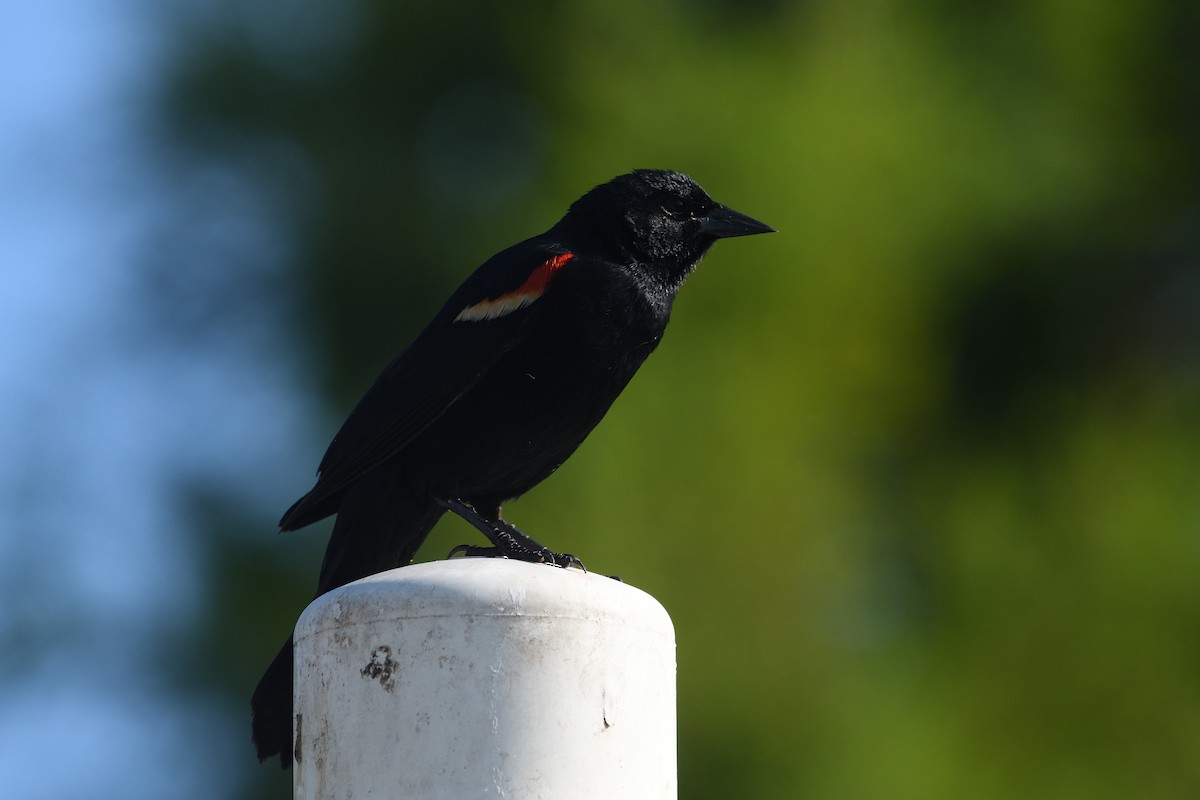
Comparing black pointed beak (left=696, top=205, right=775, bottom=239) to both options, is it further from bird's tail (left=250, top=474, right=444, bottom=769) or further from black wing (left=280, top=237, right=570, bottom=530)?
bird's tail (left=250, top=474, right=444, bottom=769)

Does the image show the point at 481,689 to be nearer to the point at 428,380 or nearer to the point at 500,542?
the point at 500,542

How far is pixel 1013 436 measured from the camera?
9.52 m

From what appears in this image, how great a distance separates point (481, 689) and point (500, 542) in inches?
59.0

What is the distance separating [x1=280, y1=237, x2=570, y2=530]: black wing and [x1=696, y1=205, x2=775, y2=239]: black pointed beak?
0.63 meters

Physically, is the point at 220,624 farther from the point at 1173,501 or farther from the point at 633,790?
the point at 633,790

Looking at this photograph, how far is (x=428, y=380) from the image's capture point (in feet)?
13.2

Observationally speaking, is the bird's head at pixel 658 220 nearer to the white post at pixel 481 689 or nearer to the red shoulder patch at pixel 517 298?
the red shoulder patch at pixel 517 298

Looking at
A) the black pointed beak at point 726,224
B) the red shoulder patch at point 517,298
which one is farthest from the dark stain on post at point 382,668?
the black pointed beak at point 726,224

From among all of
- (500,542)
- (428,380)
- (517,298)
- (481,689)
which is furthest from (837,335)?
(481,689)

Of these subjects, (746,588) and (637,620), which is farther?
(746,588)

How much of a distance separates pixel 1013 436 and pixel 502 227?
335 cm

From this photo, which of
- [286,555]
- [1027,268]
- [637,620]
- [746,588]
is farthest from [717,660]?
[637,620]

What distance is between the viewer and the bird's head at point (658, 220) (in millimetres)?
4434

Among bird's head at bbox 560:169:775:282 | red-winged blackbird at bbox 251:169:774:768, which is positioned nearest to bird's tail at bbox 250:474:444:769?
red-winged blackbird at bbox 251:169:774:768
